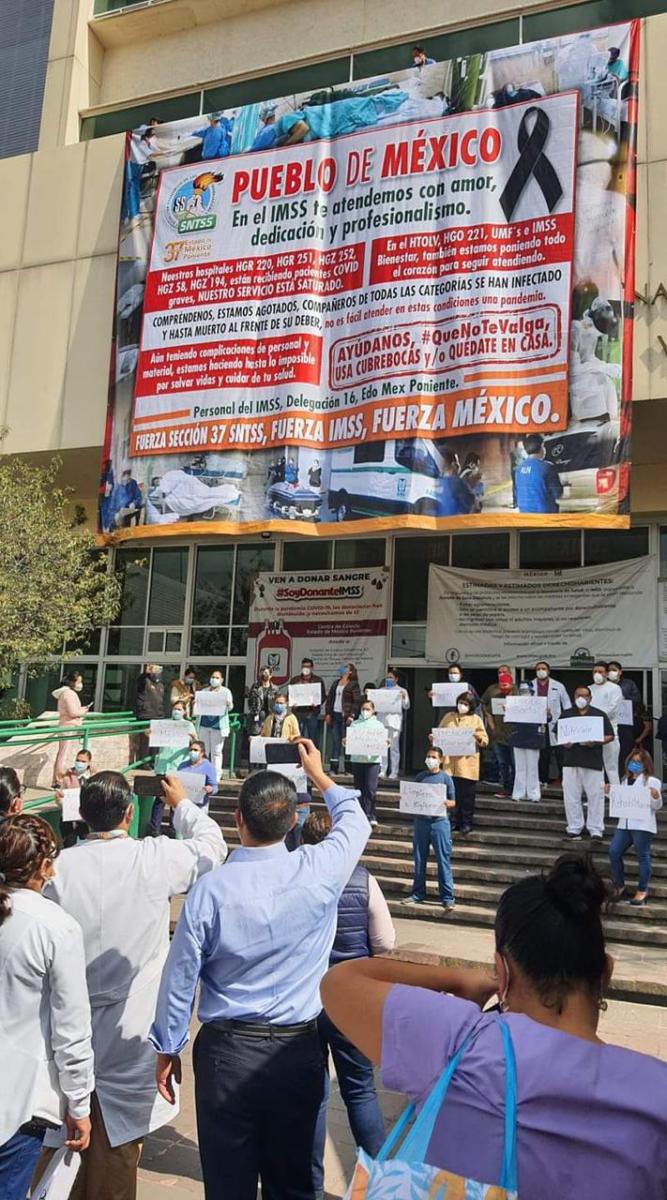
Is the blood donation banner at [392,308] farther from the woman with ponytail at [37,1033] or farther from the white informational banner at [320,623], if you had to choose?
the woman with ponytail at [37,1033]

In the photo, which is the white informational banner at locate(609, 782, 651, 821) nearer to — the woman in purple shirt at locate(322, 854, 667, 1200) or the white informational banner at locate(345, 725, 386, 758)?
the white informational banner at locate(345, 725, 386, 758)

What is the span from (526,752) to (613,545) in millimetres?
5500

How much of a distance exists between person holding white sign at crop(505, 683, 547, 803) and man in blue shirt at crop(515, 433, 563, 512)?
291cm

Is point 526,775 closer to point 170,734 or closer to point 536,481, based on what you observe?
point 536,481

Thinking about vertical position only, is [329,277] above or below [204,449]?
above

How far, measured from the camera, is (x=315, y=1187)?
2746 mm

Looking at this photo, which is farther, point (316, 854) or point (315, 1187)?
point (316, 854)

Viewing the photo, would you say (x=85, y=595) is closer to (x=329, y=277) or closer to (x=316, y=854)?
(x=329, y=277)

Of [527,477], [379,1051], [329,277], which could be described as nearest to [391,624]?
[527,477]

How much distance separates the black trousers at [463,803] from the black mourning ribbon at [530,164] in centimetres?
907

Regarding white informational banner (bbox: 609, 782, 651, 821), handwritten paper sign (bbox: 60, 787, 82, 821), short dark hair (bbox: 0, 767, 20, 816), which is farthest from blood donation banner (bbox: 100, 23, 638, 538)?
short dark hair (bbox: 0, 767, 20, 816)

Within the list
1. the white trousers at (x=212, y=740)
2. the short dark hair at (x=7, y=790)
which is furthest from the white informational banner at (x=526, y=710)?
the short dark hair at (x=7, y=790)

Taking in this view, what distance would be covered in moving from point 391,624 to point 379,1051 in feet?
50.7

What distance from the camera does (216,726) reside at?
1352 cm
